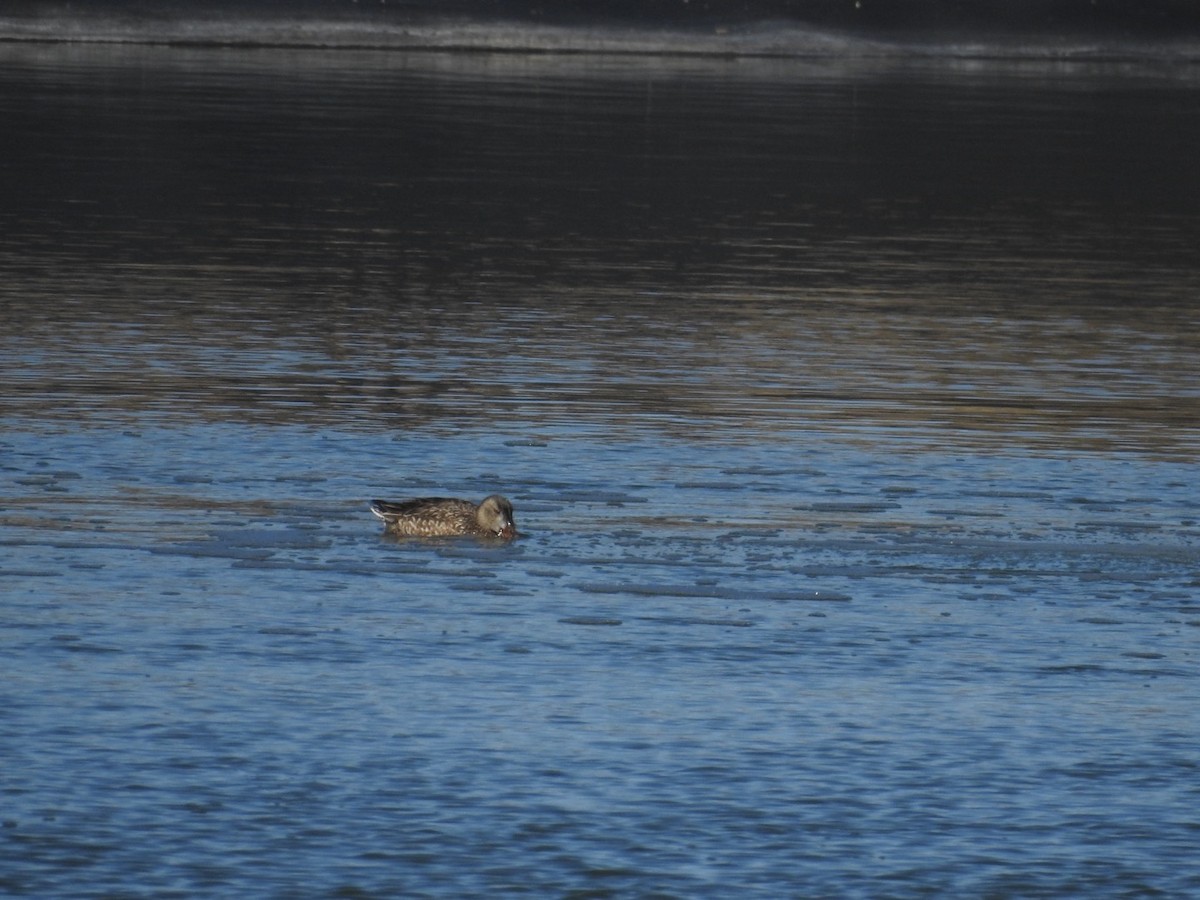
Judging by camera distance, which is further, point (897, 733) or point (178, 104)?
point (178, 104)

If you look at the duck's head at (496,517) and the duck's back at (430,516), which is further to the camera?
the duck's back at (430,516)

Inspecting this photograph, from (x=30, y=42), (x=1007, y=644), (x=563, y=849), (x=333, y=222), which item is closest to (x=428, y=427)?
(x=1007, y=644)

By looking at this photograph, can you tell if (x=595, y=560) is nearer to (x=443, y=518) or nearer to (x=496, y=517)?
(x=496, y=517)

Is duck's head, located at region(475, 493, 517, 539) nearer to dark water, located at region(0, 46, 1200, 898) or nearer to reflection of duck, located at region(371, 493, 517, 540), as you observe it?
reflection of duck, located at region(371, 493, 517, 540)

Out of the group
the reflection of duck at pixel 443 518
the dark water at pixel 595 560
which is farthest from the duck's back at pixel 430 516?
the dark water at pixel 595 560

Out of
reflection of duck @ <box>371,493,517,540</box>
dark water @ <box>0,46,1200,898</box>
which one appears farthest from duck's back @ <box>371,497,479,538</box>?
dark water @ <box>0,46,1200,898</box>

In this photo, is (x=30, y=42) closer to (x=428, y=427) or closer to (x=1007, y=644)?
(x=428, y=427)

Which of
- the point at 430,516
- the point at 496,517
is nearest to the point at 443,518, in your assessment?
the point at 430,516

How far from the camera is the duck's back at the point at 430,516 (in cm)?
1466

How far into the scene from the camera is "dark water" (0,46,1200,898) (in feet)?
33.7

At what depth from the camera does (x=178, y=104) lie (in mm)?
50062

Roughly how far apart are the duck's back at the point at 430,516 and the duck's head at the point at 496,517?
2.9 inches

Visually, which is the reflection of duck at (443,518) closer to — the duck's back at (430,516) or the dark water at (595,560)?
the duck's back at (430,516)

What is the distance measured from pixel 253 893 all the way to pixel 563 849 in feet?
4.16
